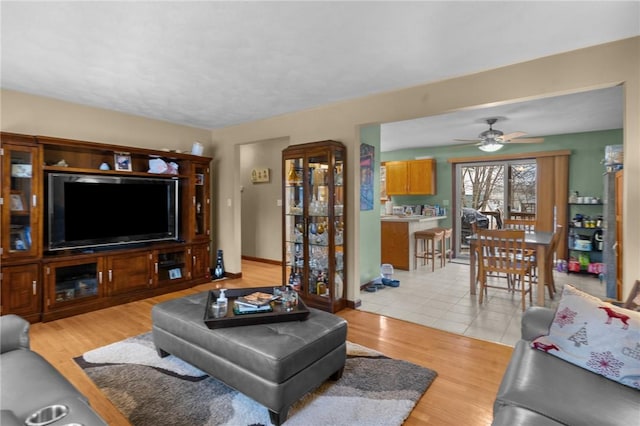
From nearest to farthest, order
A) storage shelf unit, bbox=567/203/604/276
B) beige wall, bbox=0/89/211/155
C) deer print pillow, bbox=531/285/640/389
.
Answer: deer print pillow, bbox=531/285/640/389 < beige wall, bbox=0/89/211/155 < storage shelf unit, bbox=567/203/604/276

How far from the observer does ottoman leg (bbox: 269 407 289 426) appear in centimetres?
179

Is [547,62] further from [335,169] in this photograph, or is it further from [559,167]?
[559,167]

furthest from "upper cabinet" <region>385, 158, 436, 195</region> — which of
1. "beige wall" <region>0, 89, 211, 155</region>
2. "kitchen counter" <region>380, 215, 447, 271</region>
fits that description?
"beige wall" <region>0, 89, 211, 155</region>

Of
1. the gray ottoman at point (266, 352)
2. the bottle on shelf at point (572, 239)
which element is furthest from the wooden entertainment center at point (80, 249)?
the bottle on shelf at point (572, 239)

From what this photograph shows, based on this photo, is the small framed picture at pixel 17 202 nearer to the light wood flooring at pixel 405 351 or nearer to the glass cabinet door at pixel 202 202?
the light wood flooring at pixel 405 351

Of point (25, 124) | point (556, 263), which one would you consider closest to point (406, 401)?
point (25, 124)

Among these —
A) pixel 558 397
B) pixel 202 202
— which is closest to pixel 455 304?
pixel 558 397

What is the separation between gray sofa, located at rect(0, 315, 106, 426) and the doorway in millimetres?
6774

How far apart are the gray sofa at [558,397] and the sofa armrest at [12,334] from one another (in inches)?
93.4

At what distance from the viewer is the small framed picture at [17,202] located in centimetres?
324

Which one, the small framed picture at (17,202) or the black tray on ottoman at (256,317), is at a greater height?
the small framed picture at (17,202)

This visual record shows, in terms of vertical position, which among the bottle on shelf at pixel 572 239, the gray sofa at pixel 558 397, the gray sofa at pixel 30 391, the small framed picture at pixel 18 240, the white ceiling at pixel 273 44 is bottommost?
the gray sofa at pixel 558 397

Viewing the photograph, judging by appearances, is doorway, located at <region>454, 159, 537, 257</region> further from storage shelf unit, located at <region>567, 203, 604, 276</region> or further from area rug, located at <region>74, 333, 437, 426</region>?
area rug, located at <region>74, 333, 437, 426</region>

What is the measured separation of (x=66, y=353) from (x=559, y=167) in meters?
7.24
